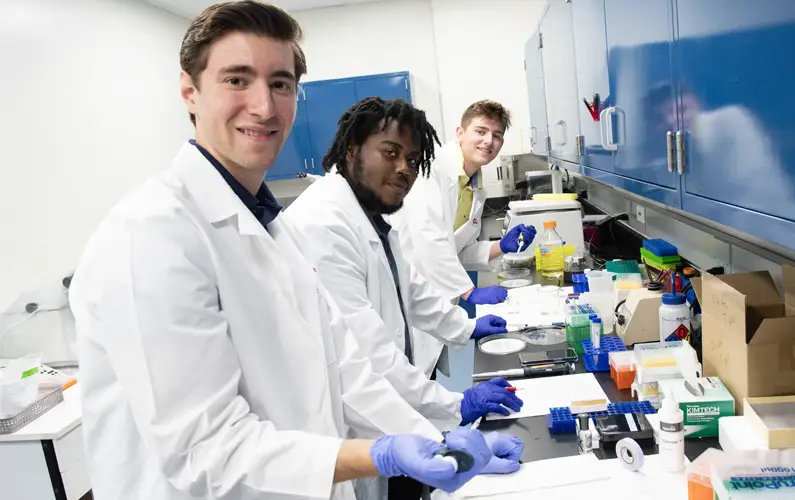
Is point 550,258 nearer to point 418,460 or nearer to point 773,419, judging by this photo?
point 773,419

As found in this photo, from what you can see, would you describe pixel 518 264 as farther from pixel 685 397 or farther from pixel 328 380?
pixel 328 380

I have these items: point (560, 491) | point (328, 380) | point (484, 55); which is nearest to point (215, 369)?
point (328, 380)

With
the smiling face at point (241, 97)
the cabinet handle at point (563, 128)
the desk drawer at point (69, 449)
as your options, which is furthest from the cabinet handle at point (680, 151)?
the desk drawer at point (69, 449)

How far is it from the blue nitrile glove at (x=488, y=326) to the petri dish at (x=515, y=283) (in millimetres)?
691

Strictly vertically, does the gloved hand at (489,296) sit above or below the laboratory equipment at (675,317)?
below

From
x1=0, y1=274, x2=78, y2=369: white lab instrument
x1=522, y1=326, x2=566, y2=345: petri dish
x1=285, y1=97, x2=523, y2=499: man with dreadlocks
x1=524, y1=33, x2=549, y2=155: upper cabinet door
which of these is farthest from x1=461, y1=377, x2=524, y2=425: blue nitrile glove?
x1=524, y1=33, x2=549, y2=155: upper cabinet door

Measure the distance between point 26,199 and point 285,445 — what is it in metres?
2.65

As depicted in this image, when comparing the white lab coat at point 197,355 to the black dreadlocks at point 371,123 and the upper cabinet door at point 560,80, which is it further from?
the upper cabinet door at point 560,80

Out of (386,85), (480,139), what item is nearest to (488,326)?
(480,139)

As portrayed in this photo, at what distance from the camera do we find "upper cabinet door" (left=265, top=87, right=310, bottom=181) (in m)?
4.68

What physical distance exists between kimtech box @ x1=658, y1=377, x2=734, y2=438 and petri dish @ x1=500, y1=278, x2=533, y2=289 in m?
1.49

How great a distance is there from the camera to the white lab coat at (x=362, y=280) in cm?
138

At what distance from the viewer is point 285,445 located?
82cm

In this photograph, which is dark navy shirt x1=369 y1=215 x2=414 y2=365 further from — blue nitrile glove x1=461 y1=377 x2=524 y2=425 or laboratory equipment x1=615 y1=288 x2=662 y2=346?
laboratory equipment x1=615 y1=288 x2=662 y2=346
